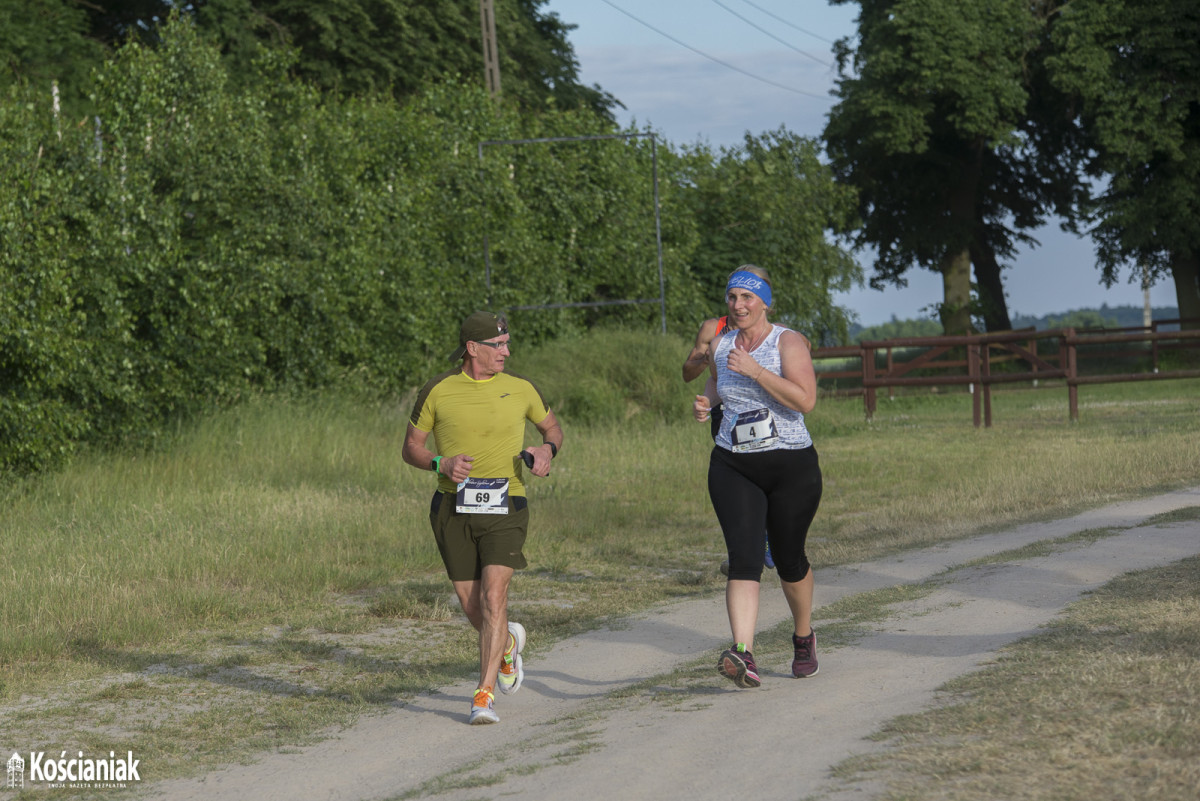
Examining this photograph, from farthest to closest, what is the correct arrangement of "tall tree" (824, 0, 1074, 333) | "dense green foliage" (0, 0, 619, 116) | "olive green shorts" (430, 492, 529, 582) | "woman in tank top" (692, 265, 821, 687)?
"tall tree" (824, 0, 1074, 333), "dense green foliage" (0, 0, 619, 116), "olive green shorts" (430, 492, 529, 582), "woman in tank top" (692, 265, 821, 687)

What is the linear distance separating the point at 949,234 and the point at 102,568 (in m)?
32.1

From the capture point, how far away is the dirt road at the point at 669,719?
15.9 feet

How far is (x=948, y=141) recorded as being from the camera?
130 feet

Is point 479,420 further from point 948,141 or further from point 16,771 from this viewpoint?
point 948,141

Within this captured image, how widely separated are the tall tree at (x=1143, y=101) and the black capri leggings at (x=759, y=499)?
30661 mm

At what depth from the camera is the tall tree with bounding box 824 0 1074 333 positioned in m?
35.8

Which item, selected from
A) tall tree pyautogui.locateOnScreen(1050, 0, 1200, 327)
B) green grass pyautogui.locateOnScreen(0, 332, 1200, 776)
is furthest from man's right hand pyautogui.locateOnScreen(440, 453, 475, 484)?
tall tree pyautogui.locateOnScreen(1050, 0, 1200, 327)

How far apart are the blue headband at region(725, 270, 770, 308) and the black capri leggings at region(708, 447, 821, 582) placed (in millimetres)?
720

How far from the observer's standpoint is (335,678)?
24.5ft

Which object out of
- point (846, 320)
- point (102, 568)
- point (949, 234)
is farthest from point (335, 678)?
point (949, 234)

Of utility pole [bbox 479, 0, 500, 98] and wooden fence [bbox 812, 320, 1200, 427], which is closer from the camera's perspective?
wooden fence [bbox 812, 320, 1200, 427]

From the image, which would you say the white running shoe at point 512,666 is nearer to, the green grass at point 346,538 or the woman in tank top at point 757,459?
the green grass at point 346,538

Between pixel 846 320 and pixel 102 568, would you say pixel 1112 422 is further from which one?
pixel 102 568

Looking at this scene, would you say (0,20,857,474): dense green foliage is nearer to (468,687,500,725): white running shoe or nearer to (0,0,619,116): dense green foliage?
(0,0,619,116): dense green foliage
